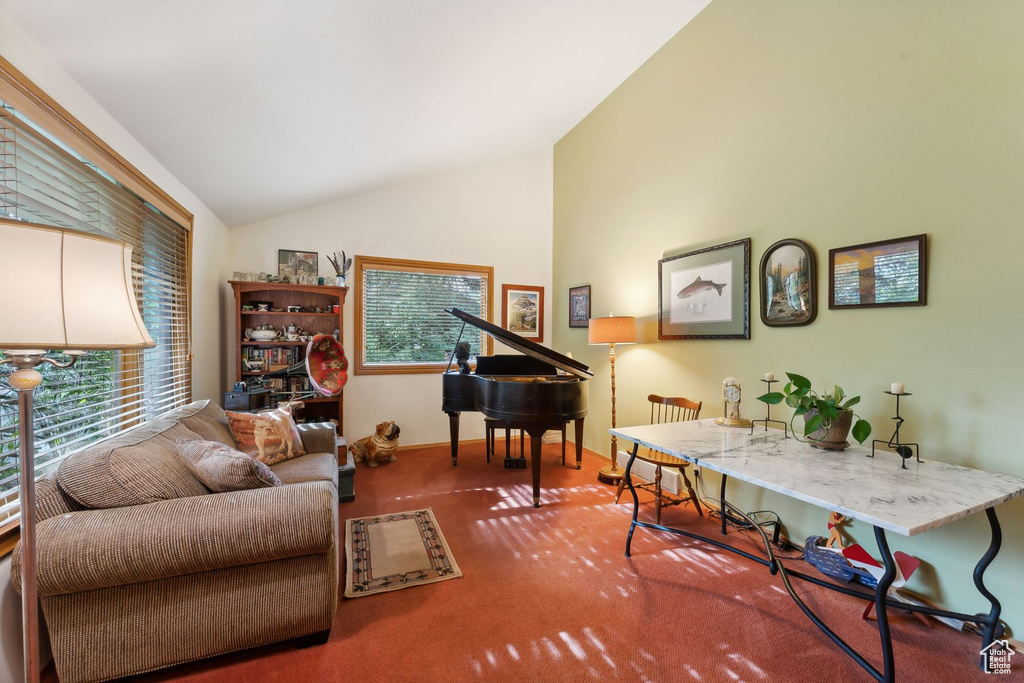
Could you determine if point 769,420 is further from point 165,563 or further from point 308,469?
point 165,563

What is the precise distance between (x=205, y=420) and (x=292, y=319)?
1.74 metres

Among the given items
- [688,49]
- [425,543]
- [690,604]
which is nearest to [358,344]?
[425,543]

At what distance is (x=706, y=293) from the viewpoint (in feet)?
9.84

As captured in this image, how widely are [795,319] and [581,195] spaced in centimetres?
271

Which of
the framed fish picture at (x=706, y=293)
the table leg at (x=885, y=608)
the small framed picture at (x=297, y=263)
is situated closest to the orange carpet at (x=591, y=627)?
the table leg at (x=885, y=608)

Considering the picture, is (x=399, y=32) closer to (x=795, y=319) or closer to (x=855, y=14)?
(x=855, y=14)

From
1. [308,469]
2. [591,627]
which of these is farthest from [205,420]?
[591,627]

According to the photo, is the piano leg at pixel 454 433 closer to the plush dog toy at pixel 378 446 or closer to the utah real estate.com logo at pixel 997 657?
the plush dog toy at pixel 378 446

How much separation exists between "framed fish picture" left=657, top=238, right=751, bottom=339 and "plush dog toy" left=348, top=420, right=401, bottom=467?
107 inches

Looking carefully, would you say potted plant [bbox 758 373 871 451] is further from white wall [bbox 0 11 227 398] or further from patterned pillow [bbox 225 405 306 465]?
white wall [bbox 0 11 227 398]

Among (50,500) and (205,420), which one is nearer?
(50,500)

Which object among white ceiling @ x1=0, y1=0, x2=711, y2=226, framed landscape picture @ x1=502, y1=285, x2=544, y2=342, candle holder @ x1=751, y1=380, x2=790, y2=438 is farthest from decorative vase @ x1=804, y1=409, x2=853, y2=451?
framed landscape picture @ x1=502, y1=285, x2=544, y2=342

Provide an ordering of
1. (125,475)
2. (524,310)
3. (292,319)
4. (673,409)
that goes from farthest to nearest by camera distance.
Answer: (524,310) → (292,319) → (673,409) → (125,475)

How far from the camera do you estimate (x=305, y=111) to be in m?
2.28
